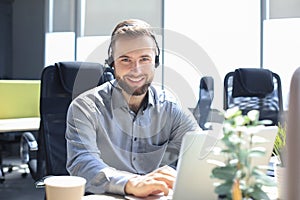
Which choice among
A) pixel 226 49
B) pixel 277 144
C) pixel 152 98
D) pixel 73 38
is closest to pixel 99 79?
pixel 152 98

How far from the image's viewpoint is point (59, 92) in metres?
2.06

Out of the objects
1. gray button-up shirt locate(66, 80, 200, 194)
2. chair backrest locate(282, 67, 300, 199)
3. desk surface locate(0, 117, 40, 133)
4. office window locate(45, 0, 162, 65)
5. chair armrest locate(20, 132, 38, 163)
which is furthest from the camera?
office window locate(45, 0, 162, 65)

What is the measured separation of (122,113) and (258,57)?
3195 mm

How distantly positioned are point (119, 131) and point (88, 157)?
0.24m

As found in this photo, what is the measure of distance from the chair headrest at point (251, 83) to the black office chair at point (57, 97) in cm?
106

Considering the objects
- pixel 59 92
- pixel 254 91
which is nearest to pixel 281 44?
pixel 254 91

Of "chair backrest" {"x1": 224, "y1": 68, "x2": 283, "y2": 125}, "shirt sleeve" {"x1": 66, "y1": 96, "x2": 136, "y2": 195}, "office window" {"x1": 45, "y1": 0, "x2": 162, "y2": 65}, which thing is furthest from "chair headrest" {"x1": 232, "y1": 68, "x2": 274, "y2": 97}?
"office window" {"x1": 45, "y1": 0, "x2": 162, "y2": 65}

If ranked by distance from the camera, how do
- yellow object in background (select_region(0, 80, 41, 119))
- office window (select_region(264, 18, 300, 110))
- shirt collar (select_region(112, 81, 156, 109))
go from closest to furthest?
shirt collar (select_region(112, 81, 156, 109)), yellow object in background (select_region(0, 80, 41, 119)), office window (select_region(264, 18, 300, 110))

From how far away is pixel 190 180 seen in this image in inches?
38.2

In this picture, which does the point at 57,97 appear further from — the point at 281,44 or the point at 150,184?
the point at 281,44

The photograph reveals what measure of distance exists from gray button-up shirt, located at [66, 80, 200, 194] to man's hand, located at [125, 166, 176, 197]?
8.0 inches

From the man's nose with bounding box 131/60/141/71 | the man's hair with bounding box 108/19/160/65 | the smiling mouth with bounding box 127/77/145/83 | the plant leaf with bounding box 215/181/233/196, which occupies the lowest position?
the plant leaf with bounding box 215/181/233/196

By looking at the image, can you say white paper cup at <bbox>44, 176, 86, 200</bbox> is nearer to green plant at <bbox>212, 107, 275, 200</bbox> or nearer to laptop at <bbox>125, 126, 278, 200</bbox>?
laptop at <bbox>125, 126, 278, 200</bbox>

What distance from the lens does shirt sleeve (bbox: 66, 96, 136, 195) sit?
4.08 ft
